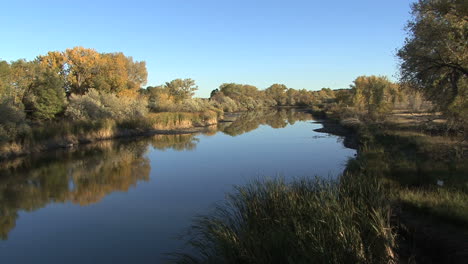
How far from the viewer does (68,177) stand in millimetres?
15508

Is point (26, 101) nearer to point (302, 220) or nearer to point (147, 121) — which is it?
point (147, 121)

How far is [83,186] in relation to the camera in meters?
13.9

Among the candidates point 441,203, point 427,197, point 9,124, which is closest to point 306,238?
point 441,203

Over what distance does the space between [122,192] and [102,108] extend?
21960mm

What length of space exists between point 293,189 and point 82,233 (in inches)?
A: 249

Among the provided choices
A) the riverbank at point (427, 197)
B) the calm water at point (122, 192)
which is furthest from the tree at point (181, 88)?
the riverbank at point (427, 197)

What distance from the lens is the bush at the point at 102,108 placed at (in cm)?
3037

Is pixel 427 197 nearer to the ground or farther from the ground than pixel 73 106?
nearer to the ground

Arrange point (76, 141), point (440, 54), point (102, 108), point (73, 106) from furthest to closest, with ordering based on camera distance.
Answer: point (102, 108) → point (73, 106) → point (76, 141) → point (440, 54)

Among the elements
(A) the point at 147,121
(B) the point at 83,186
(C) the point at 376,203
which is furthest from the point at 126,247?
(A) the point at 147,121

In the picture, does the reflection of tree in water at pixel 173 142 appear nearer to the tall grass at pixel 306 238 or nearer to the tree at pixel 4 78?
the tree at pixel 4 78

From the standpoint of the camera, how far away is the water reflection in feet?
39.1

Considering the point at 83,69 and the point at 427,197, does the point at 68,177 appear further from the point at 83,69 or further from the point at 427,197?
the point at 83,69

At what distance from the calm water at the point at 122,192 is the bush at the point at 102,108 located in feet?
24.4
